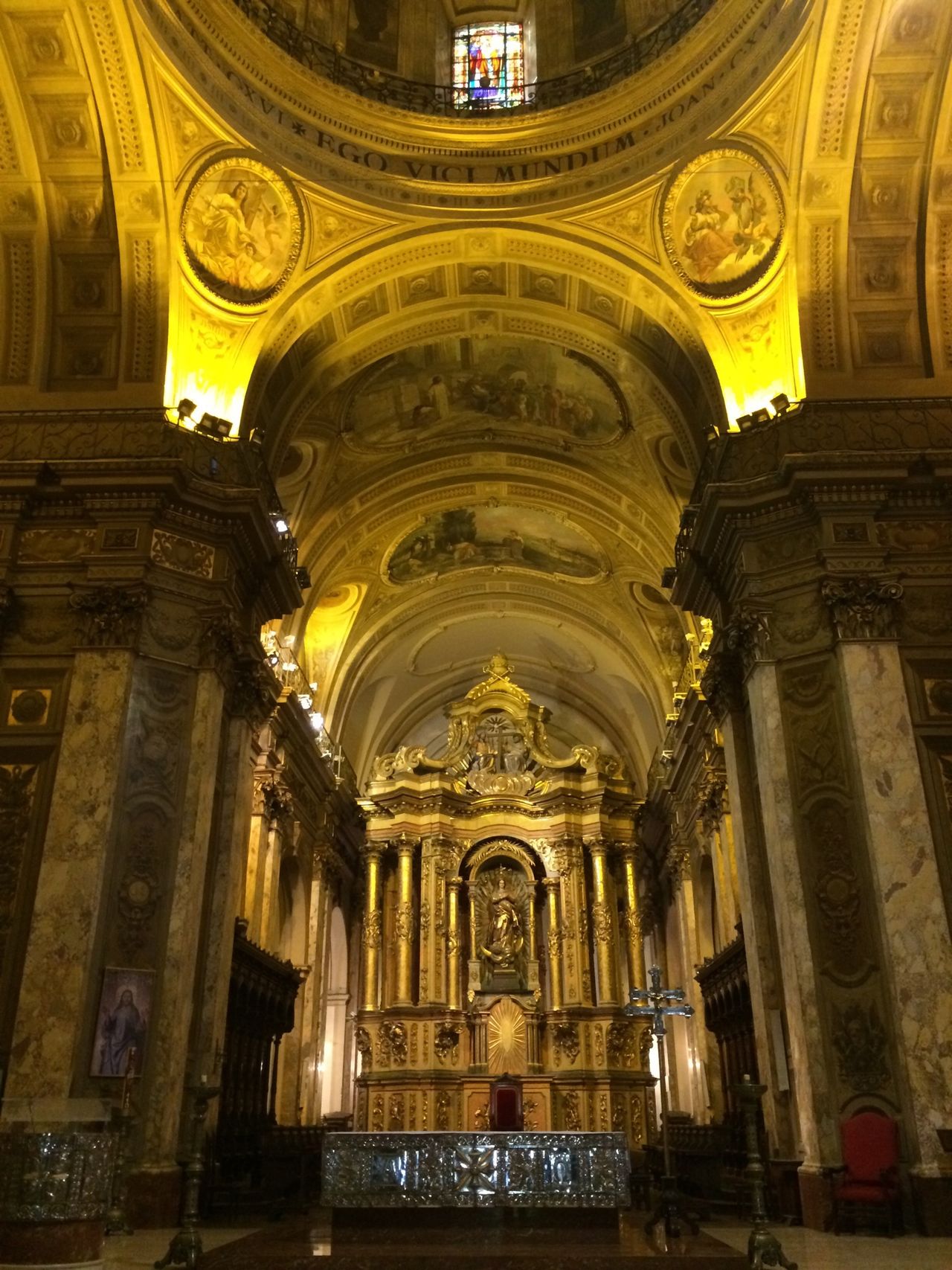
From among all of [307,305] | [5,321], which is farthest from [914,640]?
[5,321]

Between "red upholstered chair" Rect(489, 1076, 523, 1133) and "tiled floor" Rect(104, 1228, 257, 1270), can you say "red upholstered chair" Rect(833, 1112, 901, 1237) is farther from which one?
"red upholstered chair" Rect(489, 1076, 523, 1133)

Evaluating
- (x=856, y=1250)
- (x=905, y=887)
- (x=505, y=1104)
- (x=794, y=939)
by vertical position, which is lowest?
(x=856, y=1250)

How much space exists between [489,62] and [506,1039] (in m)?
16.5

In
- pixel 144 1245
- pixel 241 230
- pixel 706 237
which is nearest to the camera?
pixel 144 1245

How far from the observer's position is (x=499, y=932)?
21.6 m

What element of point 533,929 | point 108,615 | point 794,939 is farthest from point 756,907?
point 533,929

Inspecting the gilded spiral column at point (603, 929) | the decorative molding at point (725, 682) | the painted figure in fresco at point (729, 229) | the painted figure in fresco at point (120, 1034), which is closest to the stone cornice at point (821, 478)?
the decorative molding at point (725, 682)

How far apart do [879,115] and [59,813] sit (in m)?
11.2

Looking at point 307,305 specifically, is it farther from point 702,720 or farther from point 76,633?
point 702,720

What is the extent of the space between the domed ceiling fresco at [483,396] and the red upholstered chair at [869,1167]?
33.3 ft

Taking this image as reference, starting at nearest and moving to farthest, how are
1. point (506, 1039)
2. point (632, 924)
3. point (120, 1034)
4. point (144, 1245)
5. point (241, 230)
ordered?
point (144, 1245)
point (120, 1034)
point (241, 230)
point (506, 1039)
point (632, 924)

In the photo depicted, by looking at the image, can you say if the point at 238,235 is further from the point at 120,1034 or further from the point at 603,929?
the point at 603,929

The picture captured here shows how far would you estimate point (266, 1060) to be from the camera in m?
14.6

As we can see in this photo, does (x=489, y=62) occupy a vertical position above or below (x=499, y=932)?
above
